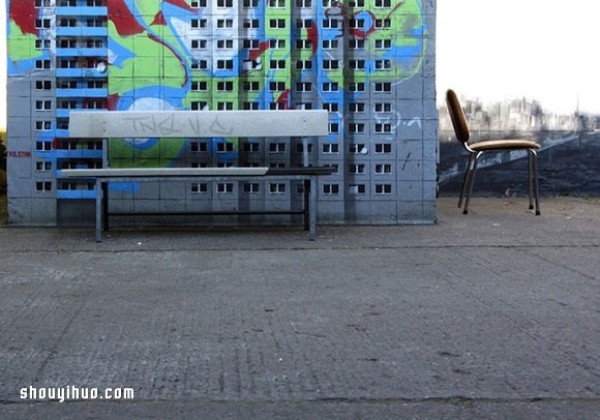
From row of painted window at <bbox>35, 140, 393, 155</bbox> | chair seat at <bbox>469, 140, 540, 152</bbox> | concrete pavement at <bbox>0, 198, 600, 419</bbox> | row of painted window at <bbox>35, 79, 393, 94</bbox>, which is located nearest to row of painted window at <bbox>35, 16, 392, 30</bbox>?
row of painted window at <bbox>35, 79, 393, 94</bbox>

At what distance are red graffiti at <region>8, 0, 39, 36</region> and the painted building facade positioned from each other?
17 millimetres

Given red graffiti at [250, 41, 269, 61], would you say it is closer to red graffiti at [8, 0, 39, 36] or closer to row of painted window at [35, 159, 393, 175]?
row of painted window at [35, 159, 393, 175]

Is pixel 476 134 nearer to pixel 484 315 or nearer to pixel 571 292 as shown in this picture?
pixel 571 292

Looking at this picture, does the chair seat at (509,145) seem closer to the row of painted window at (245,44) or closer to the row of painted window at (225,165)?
the row of painted window at (225,165)

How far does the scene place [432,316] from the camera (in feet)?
18.6

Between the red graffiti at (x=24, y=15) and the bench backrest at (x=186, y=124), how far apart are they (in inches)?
50.1

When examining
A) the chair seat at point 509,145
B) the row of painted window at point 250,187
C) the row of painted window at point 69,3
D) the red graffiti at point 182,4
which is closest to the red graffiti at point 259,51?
the red graffiti at point 182,4

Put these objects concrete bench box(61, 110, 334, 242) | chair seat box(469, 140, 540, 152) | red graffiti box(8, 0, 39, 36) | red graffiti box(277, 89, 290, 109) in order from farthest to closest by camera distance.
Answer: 1. chair seat box(469, 140, 540, 152)
2. red graffiti box(277, 89, 290, 109)
3. red graffiti box(8, 0, 39, 36)
4. concrete bench box(61, 110, 334, 242)

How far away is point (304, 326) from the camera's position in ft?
17.8

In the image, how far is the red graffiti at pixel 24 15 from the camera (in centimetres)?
980

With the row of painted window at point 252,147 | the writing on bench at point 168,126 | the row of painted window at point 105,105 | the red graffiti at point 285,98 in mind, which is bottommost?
the row of painted window at point 252,147

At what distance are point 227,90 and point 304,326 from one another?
5146mm

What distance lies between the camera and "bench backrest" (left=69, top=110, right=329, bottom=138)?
30.8ft

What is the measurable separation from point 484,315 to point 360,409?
6.77ft
